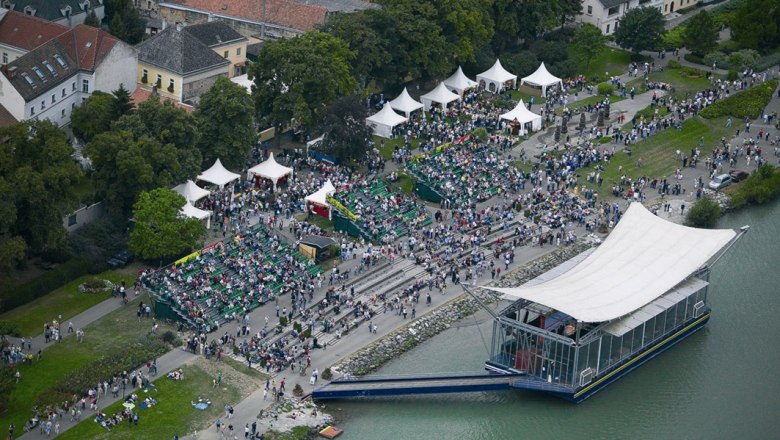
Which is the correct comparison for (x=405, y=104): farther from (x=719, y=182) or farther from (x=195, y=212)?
(x=195, y=212)

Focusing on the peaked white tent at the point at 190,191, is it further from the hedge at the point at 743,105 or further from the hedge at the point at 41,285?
the hedge at the point at 743,105

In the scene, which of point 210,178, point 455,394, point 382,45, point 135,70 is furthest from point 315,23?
point 455,394

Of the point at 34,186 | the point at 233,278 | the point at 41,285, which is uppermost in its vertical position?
the point at 34,186

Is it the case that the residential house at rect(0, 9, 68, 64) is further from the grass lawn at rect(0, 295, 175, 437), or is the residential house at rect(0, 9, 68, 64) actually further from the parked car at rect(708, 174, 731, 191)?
the parked car at rect(708, 174, 731, 191)

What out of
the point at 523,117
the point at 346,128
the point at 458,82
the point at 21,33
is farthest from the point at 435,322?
the point at 21,33

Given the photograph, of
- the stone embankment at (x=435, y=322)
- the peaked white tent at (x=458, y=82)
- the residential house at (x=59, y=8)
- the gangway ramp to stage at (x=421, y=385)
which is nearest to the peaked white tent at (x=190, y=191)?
the stone embankment at (x=435, y=322)

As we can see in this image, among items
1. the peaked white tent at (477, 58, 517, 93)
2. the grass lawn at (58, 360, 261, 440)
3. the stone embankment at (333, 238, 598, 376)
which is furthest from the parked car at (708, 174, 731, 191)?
the grass lawn at (58, 360, 261, 440)
